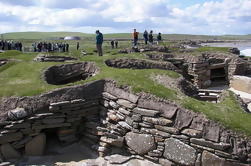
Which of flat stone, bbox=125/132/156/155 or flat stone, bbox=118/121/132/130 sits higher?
flat stone, bbox=118/121/132/130

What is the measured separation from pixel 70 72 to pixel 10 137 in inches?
219

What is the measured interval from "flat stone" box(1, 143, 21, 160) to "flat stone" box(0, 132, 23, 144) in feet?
0.65

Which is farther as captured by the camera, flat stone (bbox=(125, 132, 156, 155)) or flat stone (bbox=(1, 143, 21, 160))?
flat stone (bbox=(1, 143, 21, 160))


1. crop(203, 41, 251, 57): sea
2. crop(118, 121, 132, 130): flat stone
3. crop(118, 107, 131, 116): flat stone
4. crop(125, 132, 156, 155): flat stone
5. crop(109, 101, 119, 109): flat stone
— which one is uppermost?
crop(203, 41, 251, 57): sea

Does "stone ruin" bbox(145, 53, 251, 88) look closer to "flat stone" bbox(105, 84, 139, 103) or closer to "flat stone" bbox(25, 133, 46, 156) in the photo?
"flat stone" bbox(105, 84, 139, 103)

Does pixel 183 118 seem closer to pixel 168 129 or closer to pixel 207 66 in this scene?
pixel 168 129

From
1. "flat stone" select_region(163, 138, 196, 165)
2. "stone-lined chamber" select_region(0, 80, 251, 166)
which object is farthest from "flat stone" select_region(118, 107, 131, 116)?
"flat stone" select_region(163, 138, 196, 165)

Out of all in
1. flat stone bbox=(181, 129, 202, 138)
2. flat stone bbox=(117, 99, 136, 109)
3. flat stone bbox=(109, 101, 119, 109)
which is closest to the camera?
flat stone bbox=(181, 129, 202, 138)

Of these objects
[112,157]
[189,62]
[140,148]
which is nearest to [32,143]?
[112,157]

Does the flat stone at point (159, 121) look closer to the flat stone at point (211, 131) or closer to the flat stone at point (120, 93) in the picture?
the flat stone at point (120, 93)

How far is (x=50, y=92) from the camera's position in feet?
37.0

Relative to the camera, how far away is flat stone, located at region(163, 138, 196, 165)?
9195 mm

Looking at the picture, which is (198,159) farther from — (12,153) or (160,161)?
(12,153)

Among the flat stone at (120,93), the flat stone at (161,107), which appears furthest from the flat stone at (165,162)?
the flat stone at (120,93)
